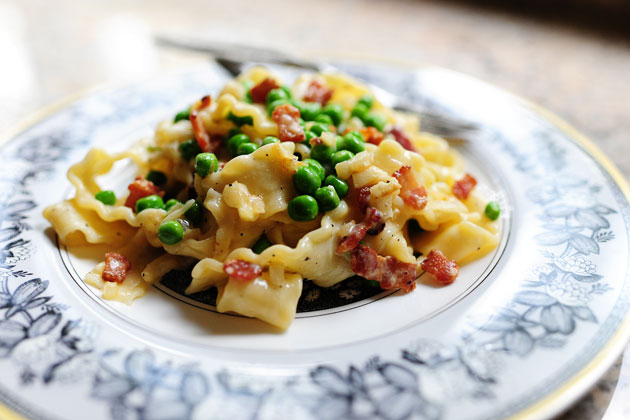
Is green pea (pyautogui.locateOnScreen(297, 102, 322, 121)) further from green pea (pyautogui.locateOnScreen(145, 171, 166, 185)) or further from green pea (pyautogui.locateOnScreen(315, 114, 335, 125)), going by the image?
green pea (pyautogui.locateOnScreen(145, 171, 166, 185))

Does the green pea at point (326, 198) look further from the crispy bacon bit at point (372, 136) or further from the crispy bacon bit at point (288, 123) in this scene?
the crispy bacon bit at point (372, 136)

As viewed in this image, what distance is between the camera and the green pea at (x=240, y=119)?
15.8 ft

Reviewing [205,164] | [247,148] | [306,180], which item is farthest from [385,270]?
[205,164]

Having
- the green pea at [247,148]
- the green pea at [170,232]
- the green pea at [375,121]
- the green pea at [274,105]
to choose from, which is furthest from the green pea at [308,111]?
the green pea at [170,232]

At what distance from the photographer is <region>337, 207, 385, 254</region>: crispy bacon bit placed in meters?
4.09

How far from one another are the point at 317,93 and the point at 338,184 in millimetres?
1582

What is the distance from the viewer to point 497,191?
16.5 feet

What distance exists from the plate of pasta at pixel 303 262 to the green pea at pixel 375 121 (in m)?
0.02

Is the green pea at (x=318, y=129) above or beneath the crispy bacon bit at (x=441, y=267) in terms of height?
above

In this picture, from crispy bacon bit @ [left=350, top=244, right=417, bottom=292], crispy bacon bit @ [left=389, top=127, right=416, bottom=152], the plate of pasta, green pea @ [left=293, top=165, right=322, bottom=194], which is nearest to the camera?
the plate of pasta

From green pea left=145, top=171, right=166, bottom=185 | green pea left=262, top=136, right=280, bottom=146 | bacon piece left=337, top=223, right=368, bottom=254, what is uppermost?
green pea left=262, top=136, right=280, bottom=146

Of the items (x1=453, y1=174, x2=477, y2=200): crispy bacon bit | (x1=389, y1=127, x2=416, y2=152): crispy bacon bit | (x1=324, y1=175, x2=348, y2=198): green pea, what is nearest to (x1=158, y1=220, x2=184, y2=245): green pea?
(x1=324, y1=175, x2=348, y2=198): green pea

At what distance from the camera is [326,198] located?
13.5 ft

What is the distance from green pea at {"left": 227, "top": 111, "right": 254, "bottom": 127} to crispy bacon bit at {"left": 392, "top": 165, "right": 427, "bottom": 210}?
50.9 inches
